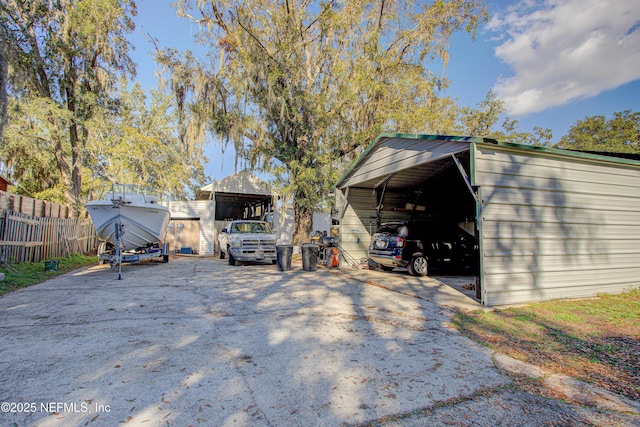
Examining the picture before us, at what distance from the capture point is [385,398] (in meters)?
2.70

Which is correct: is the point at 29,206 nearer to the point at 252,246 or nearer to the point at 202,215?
the point at 252,246

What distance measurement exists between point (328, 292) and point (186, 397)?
15.8ft

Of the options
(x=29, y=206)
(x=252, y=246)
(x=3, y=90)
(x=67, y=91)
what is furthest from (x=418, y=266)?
(x=67, y=91)

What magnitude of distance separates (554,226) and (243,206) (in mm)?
24276

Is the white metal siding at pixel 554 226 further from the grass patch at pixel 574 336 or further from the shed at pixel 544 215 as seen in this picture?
the grass patch at pixel 574 336

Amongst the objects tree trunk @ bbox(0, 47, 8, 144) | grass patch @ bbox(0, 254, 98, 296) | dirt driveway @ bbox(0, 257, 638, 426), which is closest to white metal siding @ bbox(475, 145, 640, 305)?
dirt driveway @ bbox(0, 257, 638, 426)

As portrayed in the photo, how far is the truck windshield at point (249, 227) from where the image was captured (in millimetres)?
12805

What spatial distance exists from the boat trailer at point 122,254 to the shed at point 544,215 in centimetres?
818

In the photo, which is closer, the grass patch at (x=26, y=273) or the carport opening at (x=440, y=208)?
the grass patch at (x=26, y=273)

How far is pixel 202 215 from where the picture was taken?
19.5 metres

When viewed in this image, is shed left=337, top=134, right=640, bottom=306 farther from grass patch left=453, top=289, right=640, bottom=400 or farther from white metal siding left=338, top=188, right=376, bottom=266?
white metal siding left=338, top=188, right=376, bottom=266

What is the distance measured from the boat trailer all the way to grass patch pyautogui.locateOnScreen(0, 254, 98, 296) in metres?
1.14

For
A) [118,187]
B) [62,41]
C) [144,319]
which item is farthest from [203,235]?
[144,319]

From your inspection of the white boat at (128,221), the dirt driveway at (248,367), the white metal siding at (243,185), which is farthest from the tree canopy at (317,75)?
the dirt driveway at (248,367)
